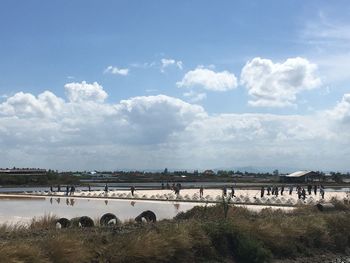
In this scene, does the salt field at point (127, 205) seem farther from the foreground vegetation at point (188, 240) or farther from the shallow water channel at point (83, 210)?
the foreground vegetation at point (188, 240)

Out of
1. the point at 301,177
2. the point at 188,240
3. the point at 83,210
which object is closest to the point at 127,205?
the point at 83,210

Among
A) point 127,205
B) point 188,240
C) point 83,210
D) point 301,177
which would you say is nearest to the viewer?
point 188,240

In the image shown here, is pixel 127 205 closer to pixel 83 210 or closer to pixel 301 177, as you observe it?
pixel 83 210

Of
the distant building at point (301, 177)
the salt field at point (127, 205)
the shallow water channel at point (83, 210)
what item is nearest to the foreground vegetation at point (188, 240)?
the salt field at point (127, 205)

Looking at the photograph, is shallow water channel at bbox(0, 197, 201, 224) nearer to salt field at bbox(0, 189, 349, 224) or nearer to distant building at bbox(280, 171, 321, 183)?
salt field at bbox(0, 189, 349, 224)

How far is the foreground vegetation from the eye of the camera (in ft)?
46.1

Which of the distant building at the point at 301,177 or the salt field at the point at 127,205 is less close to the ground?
the distant building at the point at 301,177

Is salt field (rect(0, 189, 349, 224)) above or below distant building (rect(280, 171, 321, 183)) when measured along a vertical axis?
below

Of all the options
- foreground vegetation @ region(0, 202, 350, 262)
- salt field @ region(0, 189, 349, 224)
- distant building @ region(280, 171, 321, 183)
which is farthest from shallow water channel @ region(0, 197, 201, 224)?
distant building @ region(280, 171, 321, 183)

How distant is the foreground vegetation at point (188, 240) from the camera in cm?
1406

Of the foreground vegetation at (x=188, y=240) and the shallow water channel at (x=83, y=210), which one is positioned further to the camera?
the shallow water channel at (x=83, y=210)

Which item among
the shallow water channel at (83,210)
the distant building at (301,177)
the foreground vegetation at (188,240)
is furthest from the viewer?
the distant building at (301,177)

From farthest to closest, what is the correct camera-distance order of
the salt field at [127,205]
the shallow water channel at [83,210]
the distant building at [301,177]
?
1. the distant building at [301,177]
2. the salt field at [127,205]
3. the shallow water channel at [83,210]

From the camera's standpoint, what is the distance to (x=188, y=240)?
1748cm
